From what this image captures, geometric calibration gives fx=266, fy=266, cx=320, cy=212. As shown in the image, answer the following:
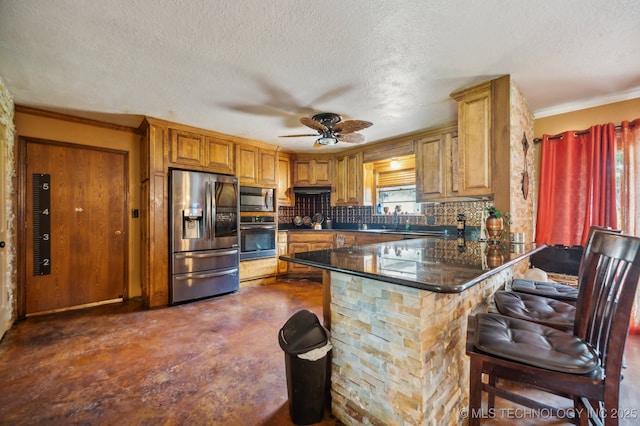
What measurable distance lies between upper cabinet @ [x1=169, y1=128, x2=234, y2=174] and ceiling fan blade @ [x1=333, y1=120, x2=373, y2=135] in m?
1.91

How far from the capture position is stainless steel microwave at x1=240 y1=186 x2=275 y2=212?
4.29 meters

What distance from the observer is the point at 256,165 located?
4445 millimetres

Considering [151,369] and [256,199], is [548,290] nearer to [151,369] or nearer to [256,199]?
[151,369]

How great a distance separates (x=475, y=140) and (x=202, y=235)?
3.44 metres

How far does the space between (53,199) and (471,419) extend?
4526mm

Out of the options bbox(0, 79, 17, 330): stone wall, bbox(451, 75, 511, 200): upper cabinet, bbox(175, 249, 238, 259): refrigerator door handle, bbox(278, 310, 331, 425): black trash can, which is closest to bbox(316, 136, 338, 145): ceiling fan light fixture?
bbox(451, 75, 511, 200): upper cabinet

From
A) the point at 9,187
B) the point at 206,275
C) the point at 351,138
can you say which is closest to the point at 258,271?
the point at 206,275

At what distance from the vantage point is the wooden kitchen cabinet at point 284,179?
16.7 feet

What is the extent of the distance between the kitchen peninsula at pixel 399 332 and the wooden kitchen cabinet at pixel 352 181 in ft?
10.6

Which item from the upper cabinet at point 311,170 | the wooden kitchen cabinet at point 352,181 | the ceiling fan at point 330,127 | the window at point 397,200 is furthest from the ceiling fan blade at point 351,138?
the upper cabinet at point 311,170

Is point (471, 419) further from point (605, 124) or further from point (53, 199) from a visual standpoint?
point (53, 199)

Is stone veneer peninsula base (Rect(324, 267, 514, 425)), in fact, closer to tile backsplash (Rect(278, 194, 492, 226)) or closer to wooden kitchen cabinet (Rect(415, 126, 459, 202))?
wooden kitchen cabinet (Rect(415, 126, 459, 202))

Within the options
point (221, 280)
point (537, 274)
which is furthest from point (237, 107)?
point (537, 274)

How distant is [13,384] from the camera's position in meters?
1.85
